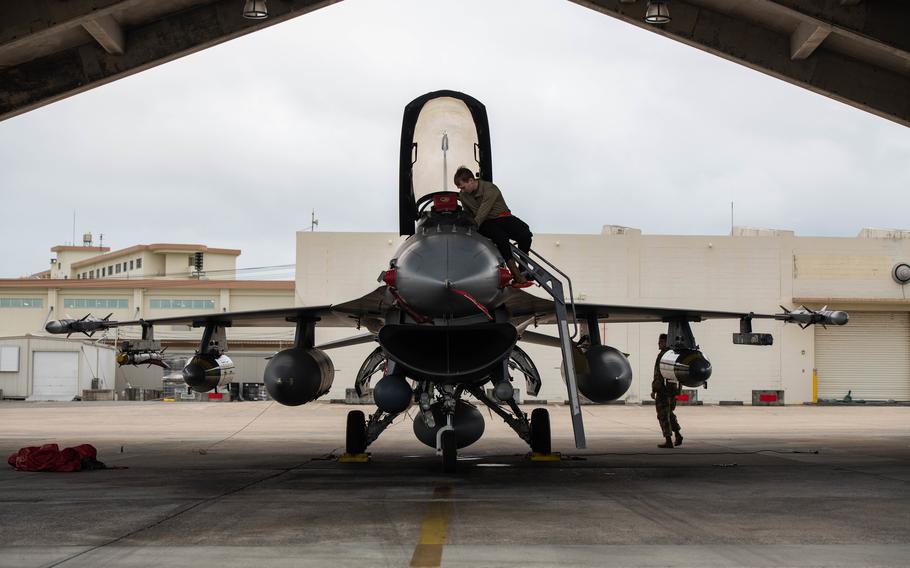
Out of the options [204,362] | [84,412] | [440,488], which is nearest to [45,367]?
[84,412]

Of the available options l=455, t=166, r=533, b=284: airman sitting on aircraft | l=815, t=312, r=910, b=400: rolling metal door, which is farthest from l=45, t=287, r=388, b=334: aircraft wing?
l=815, t=312, r=910, b=400: rolling metal door

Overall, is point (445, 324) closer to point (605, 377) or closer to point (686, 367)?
point (605, 377)

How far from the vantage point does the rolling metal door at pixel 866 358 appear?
3600cm

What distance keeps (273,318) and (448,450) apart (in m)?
4.71

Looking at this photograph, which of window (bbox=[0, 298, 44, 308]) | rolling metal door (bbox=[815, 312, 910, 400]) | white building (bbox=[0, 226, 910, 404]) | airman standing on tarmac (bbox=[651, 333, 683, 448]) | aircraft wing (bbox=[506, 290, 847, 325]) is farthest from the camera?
window (bbox=[0, 298, 44, 308])

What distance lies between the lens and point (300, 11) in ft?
43.7

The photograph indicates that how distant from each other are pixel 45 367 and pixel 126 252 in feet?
94.5

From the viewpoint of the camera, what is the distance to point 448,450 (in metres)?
10.6

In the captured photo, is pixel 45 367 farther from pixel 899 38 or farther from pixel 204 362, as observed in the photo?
pixel 899 38

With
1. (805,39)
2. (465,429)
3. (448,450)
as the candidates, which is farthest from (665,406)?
(448,450)

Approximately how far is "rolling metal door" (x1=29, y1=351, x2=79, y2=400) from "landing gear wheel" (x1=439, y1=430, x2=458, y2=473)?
3401 centimetres

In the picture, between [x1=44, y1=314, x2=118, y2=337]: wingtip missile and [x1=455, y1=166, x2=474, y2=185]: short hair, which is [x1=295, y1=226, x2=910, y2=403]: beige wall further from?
[x1=455, y1=166, x2=474, y2=185]: short hair

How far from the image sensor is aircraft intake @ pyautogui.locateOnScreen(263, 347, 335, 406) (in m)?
12.3

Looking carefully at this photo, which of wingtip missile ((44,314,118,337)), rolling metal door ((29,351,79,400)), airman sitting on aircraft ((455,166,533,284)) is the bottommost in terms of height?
rolling metal door ((29,351,79,400))
